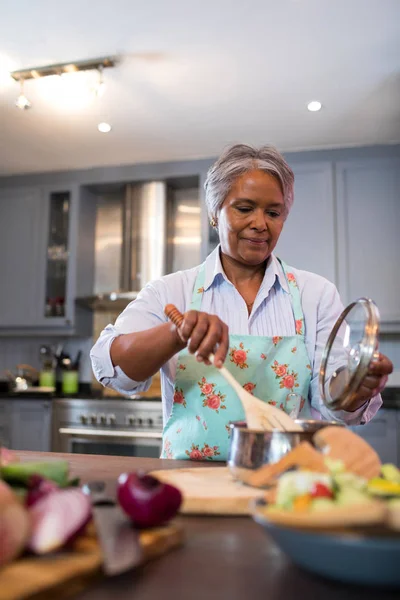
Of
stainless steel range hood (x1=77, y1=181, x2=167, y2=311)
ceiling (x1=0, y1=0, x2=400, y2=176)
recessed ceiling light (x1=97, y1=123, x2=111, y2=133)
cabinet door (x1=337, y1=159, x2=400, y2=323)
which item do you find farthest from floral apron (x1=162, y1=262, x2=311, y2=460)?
stainless steel range hood (x1=77, y1=181, x2=167, y2=311)

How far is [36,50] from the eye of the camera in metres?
2.60

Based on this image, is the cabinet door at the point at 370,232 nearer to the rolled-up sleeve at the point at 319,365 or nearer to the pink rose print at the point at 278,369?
the rolled-up sleeve at the point at 319,365

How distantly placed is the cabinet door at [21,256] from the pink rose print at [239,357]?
290cm

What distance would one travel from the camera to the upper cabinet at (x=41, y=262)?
4.00 m

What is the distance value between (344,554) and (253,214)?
1.05 meters

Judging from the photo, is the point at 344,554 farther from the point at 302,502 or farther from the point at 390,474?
the point at 390,474

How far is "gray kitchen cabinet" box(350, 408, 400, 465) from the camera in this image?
9.87ft

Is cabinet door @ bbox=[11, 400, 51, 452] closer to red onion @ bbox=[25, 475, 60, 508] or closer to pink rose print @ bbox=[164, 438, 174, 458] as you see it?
pink rose print @ bbox=[164, 438, 174, 458]

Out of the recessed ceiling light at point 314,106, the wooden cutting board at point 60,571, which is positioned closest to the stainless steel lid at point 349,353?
the wooden cutting board at point 60,571

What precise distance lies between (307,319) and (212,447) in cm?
43

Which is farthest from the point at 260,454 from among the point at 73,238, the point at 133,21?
the point at 73,238

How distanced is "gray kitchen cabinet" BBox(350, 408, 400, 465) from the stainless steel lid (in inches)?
79.7

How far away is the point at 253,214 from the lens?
1.44 m

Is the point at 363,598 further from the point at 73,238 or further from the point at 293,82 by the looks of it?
the point at 73,238
